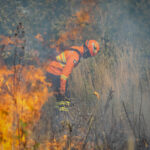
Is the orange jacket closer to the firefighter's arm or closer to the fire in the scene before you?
the firefighter's arm

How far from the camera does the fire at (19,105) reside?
1.52 meters

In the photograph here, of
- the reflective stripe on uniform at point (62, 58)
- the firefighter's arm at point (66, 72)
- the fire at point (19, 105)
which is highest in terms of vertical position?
the reflective stripe on uniform at point (62, 58)

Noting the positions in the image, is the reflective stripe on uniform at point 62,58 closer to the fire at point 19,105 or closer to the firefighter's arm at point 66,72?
the firefighter's arm at point 66,72

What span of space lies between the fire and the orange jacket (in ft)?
→ 1.18

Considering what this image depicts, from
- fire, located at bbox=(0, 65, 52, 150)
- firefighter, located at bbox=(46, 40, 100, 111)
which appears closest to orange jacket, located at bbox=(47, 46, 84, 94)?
firefighter, located at bbox=(46, 40, 100, 111)

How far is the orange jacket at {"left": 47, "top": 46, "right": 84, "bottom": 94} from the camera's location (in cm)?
402

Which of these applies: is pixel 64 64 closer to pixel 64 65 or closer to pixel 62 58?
pixel 64 65

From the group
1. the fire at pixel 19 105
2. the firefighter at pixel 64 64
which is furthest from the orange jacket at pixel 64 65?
the fire at pixel 19 105

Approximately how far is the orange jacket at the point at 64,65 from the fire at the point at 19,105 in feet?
1.18

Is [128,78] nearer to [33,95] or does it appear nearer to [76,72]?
[76,72]

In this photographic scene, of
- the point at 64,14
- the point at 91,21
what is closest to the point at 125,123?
the point at 91,21

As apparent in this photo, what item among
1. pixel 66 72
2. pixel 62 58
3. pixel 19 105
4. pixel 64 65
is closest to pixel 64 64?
pixel 64 65

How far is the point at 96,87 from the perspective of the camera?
284 centimetres

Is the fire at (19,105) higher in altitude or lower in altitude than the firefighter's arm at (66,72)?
lower
